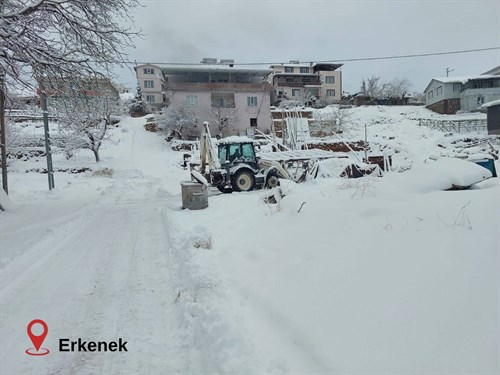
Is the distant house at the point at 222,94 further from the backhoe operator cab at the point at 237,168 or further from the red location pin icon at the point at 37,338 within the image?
the red location pin icon at the point at 37,338

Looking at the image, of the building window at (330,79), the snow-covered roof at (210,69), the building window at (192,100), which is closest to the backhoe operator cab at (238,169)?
the building window at (192,100)

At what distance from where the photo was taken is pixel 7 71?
8.04 m

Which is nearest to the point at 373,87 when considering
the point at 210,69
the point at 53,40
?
the point at 210,69

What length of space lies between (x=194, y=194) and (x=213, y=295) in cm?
660

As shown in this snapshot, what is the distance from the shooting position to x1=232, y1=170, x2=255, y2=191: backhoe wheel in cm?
1353

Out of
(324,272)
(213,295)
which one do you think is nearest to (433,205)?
(324,272)

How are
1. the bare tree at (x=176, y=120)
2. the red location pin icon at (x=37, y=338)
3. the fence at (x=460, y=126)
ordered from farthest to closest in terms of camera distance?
the bare tree at (x=176, y=120)
the fence at (x=460, y=126)
the red location pin icon at (x=37, y=338)

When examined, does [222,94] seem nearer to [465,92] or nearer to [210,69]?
[210,69]

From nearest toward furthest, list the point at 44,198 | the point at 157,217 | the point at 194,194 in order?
1. the point at 157,217
2. the point at 194,194
3. the point at 44,198

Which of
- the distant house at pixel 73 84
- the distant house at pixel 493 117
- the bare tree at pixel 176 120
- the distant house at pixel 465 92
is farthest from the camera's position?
the distant house at pixel 465 92

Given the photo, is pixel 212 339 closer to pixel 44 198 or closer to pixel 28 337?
pixel 28 337

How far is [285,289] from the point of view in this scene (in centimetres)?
382

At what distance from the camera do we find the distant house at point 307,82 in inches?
2269

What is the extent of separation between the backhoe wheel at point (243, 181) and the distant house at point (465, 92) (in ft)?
152
